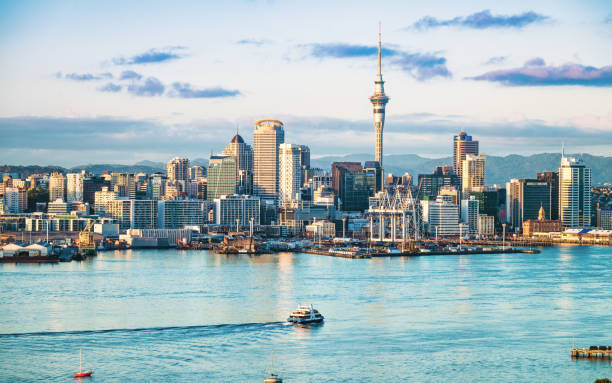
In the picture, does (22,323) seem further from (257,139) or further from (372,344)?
(257,139)

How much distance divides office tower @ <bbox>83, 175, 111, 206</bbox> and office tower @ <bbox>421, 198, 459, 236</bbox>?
3843cm

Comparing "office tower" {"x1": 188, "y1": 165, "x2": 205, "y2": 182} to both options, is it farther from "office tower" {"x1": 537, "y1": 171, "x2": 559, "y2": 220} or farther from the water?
the water

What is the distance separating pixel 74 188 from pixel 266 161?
1004 inches

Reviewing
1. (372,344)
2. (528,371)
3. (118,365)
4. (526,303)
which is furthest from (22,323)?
(526,303)

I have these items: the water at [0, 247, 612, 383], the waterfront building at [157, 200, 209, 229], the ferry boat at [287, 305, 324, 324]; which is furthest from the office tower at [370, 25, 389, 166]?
the ferry boat at [287, 305, 324, 324]

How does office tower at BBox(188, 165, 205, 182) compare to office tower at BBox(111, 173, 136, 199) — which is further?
office tower at BBox(188, 165, 205, 182)

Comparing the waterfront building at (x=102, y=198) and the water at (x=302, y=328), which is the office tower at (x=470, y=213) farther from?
the water at (x=302, y=328)

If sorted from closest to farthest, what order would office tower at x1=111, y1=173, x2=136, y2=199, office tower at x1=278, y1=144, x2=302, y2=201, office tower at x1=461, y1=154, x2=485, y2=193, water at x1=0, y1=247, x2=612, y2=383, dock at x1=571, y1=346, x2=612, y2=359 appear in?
water at x1=0, y1=247, x2=612, y2=383 → dock at x1=571, y1=346, x2=612, y2=359 → office tower at x1=111, y1=173, x2=136, y2=199 → office tower at x1=278, y1=144, x2=302, y2=201 → office tower at x1=461, y1=154, x2=485, y2=193

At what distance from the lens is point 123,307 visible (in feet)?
104

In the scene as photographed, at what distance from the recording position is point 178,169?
134250 millimetres

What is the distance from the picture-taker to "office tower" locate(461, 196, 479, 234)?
10762cm

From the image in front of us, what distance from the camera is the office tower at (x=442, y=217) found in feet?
341

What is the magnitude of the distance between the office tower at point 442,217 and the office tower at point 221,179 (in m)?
23.5

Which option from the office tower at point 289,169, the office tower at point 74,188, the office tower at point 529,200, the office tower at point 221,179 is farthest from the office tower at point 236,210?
the office tower at point 529,200
